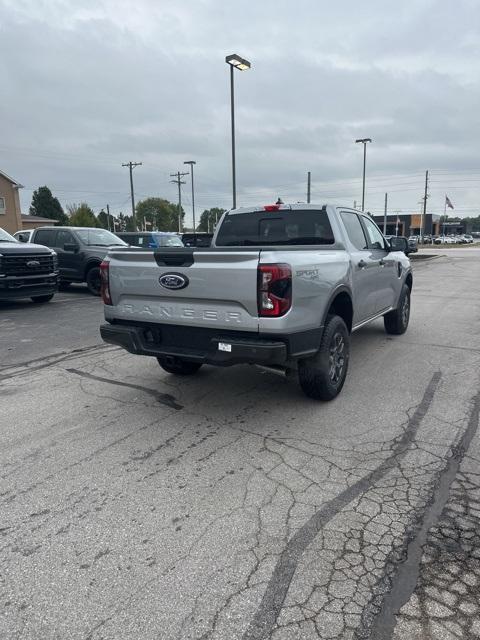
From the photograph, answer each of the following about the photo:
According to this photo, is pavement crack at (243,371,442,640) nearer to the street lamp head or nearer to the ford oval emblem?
the ford oval emblem

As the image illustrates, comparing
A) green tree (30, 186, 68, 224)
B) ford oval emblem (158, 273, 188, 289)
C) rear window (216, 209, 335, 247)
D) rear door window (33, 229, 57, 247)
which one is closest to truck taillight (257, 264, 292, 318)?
ford oval emblem (158, 273, 188, 289)

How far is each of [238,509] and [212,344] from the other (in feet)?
4.80

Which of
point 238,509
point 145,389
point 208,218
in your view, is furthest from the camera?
point 208,218

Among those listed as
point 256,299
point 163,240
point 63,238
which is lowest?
point 256,299

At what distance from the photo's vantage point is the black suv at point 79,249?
13023mm

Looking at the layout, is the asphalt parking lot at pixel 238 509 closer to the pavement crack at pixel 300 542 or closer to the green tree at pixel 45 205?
the pavement crack at pixel 300 542

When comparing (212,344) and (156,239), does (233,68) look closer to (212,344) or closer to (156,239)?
(156,239)

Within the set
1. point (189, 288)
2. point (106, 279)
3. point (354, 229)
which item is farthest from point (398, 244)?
point (106, 279)

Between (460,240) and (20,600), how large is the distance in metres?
89.1

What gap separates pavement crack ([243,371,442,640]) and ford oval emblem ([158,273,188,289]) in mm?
2085

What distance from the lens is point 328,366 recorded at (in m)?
4.42

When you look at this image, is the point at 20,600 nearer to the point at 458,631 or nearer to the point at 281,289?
the point at 458,631

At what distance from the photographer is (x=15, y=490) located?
124 inches

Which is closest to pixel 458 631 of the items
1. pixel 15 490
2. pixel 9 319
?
pixel 15 490
